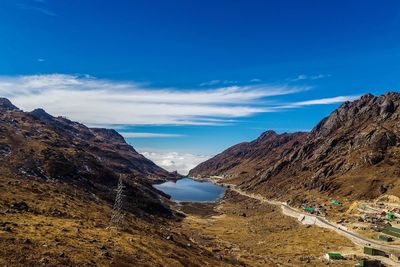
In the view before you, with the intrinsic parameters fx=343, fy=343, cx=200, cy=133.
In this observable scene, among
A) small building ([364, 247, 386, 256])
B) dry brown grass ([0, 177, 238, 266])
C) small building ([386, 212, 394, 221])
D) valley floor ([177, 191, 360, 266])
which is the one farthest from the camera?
small building ([386, 212, 394, 221])

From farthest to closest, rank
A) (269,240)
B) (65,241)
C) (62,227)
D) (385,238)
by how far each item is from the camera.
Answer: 1. (269,240)
2. (385,238)
3. (62,227)
4. (65,241)

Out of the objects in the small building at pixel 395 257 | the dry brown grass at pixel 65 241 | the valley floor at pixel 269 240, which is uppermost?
the dry brown grass at pixel 65 241

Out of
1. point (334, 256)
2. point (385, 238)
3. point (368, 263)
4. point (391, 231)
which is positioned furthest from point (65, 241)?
point (391, 231)

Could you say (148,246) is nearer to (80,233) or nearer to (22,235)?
(80,233)

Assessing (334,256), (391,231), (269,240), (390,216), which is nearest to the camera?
(334,256)

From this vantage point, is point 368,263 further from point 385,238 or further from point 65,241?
point 65,241

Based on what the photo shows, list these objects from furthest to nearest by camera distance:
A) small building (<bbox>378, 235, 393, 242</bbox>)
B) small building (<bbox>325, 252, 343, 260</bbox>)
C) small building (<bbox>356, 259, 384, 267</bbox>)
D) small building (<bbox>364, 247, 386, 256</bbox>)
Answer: small building (<bbox>378, 235, 393, 242</bbox>), small building (<bbox>364, 247, 386, 256</bbox>), small building (<bbox>325, 252, 343, 260</bbox>), small building (<bbox>356, 259, 384, 267</bbox>)

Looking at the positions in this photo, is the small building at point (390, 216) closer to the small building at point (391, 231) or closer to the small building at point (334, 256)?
the small building at point (391, 231)

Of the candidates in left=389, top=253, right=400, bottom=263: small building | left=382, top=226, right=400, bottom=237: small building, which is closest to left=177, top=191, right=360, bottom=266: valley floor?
left=389, top=253, right=400, bottom=263: small building

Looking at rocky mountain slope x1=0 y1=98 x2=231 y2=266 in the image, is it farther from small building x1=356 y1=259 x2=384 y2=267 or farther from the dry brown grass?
small building x1=356 y1=259 x2=384 y2=267

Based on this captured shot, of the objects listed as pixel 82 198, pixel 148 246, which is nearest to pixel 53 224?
pixel 148 246

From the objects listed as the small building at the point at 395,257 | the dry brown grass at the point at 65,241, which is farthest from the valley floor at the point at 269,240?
the dry brown grass at the point at 65,241
